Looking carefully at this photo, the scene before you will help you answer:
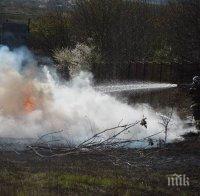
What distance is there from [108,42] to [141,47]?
3311mm

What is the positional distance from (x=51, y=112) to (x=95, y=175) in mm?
11792

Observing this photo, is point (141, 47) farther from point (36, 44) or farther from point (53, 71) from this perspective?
point (36, 44)

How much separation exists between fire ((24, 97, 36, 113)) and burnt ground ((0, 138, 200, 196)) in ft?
26.3

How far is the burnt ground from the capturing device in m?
11.1

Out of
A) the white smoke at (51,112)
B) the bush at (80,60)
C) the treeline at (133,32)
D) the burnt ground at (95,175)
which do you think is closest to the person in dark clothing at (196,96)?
the white smoke at (51,112)

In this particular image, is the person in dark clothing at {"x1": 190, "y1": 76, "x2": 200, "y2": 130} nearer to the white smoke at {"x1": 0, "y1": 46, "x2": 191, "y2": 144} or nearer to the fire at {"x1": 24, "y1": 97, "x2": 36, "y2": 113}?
the white smoke at {"x1": 0, "y1": 46, "x2": 191, "y2": 144}

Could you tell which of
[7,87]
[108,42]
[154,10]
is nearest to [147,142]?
[7,87]

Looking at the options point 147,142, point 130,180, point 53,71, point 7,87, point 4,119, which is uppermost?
point 53,71

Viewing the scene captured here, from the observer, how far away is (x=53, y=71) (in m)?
52.0

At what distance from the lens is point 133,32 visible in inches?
2046

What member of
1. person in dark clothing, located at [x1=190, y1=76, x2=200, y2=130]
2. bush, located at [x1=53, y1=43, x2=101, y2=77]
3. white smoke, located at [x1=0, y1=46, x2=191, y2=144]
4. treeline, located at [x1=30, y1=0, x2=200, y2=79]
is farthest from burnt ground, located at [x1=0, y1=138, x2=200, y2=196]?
bush, located at [x1=53, y1=43, x2=101, y2=77]

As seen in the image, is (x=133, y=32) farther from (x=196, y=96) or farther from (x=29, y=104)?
(x=196, y=96)

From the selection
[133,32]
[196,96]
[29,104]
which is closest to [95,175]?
[196,96]

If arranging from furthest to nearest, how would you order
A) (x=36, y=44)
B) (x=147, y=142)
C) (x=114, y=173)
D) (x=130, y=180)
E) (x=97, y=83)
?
(x=36, y=44) < (x=97, y=83) < (x=147, y=142) < (x=114, y=173) < (x=130, y=180)
